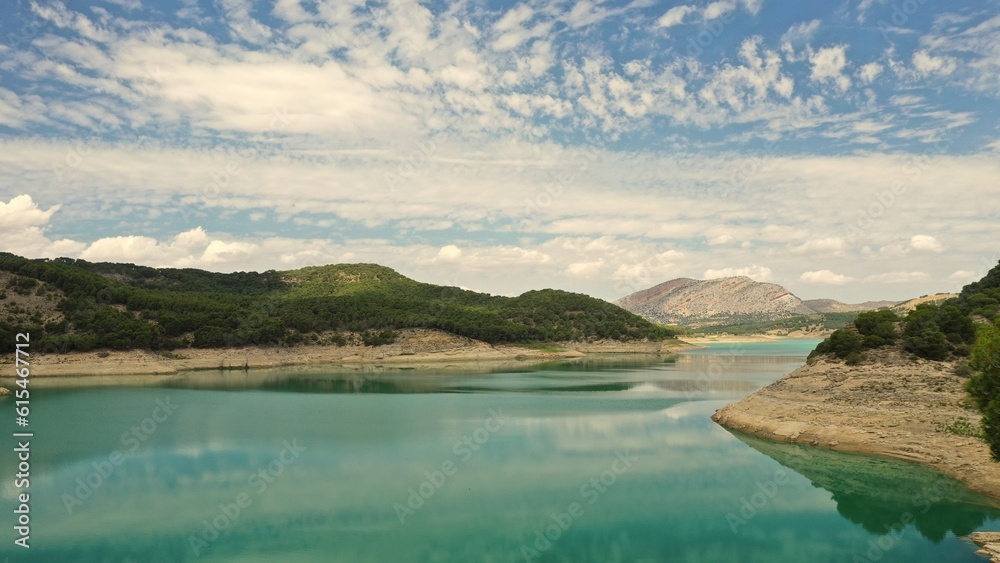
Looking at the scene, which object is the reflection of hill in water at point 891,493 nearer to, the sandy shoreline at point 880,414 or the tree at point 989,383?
the sandy shoreline at point 880,414

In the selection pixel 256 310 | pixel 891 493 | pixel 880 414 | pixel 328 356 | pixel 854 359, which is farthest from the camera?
pixel 256 310

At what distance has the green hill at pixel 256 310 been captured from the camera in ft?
240

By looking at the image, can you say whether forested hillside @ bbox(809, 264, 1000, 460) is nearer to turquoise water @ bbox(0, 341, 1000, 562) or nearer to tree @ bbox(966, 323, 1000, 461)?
turquoise water @ bbox(0, 341, 1000, 562)

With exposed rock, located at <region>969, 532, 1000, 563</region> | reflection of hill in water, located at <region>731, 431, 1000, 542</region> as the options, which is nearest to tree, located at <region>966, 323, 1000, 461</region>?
exposed rock, located at <region>969, 532, 1000, 563</region>

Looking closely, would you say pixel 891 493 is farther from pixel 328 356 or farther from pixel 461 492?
pixel 328 356

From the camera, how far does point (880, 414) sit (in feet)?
93.0

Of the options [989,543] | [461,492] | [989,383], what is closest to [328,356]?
[461,492]

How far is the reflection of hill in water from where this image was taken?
17719 mm

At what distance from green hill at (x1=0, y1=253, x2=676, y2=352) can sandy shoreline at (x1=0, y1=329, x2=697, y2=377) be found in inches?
62.8

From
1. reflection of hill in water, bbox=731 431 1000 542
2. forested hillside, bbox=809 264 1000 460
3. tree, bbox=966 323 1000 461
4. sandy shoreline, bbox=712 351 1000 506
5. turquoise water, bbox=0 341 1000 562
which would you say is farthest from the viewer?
forested hillside, bbox=809 264 1000 460

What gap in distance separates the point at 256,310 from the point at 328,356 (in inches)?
696

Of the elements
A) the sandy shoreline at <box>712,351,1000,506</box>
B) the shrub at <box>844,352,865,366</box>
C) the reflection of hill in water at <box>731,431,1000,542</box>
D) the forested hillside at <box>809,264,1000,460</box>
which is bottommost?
the reflection of hill in water at <box>731,431,1000,542</box>

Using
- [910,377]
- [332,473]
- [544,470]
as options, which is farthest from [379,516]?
[910,377]

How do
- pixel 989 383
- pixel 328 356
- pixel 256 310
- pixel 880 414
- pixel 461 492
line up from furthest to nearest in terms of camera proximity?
pixel 256 310 → pixel 328 356 → pixel 880 414 → pixel 461 492 → pixel 989 383
